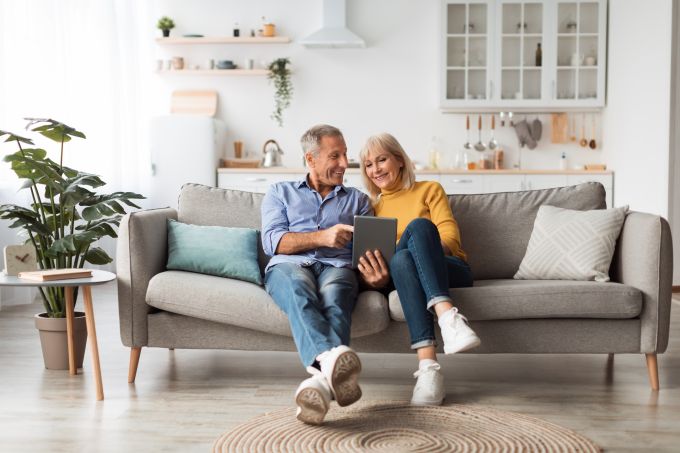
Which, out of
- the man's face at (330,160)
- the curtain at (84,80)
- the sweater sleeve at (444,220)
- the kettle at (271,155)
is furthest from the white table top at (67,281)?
the kettle at (271,155)

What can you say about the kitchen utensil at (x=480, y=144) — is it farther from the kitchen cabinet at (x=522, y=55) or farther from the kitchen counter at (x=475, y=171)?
the kitchen counter at (x=475, y=171)

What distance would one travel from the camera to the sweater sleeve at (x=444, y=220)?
3.05 metres

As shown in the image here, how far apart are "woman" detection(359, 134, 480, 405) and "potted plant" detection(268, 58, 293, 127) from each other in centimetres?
365

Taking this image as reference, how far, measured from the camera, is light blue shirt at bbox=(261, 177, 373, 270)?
302 cm

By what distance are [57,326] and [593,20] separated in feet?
16.7

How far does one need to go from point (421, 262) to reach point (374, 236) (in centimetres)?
24

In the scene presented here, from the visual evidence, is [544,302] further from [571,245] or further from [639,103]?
[639,103]

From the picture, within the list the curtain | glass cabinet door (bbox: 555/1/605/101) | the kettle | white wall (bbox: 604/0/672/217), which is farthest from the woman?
glass cabinet door (bbox: 555/1/605/101)

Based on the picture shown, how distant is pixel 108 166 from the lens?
6.04 m

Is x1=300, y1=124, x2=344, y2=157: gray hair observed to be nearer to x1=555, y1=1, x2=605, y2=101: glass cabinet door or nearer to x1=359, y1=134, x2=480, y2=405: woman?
x1=359, y1=134, x2=480, y2=405: woman

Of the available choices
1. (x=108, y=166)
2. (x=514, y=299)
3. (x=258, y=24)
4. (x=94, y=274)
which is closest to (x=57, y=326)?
(x=94, y=274)

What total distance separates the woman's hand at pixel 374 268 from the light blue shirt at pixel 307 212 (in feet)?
0.39

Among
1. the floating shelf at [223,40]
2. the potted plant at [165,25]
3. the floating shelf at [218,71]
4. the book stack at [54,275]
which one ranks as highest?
the potted plant at [165,25]

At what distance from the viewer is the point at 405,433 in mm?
2381
